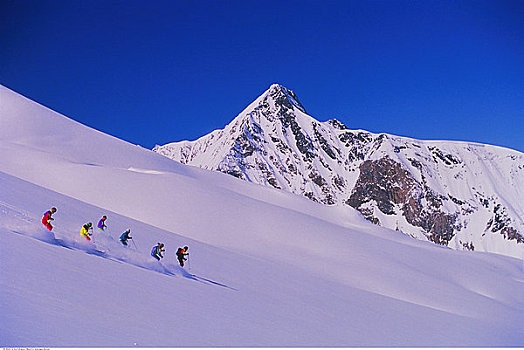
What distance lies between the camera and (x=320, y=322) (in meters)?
11.8

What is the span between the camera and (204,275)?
1547 cm

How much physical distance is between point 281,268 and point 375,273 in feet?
28.7

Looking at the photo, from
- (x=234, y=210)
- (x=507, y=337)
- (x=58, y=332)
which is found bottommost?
(x=58, y=332)

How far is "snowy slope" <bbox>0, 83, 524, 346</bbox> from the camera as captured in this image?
7406 millimetres

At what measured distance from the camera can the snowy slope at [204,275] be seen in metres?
7.41

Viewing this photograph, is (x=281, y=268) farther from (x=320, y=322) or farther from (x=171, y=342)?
(x=171, y=342)

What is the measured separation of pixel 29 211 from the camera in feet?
46.8

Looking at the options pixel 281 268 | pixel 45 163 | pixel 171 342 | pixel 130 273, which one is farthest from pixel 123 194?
pixel 171 342

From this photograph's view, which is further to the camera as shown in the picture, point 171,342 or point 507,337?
point 507,337

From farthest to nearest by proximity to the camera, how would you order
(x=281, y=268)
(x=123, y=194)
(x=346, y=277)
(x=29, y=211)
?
(x=123, y=194) < (x=346, y=277) < (x=281, y=268) < (x=29, y=211)

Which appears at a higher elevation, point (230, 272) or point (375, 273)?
point (375, 273)

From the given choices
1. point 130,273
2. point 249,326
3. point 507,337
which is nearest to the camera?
point 249,326

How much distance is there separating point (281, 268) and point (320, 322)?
9.68m

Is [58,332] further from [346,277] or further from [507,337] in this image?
[346,277]
